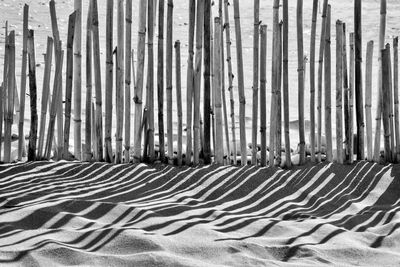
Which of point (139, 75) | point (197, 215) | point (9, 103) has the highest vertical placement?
point (139, 75)

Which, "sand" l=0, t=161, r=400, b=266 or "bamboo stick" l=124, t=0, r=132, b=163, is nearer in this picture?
"sand" l=0, t=161, r=400, b=266

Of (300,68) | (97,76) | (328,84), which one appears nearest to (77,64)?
(97,76)

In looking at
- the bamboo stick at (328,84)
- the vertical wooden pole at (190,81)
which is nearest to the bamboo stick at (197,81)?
the vertical wooden pole at (190,81)

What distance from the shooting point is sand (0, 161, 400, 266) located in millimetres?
1971

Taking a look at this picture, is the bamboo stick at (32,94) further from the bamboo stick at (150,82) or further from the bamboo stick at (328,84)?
the bamboo stick at (328,84)

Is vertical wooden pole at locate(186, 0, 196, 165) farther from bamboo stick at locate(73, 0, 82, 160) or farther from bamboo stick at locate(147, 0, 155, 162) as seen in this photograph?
bamboo stick at locate(73, 0, 82, 160)

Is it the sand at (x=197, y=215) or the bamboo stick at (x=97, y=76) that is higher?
the bamboo stick at (x=97, y=76)

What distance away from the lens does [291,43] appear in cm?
618

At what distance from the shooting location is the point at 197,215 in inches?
93.2

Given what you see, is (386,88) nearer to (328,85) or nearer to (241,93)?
(328,85)

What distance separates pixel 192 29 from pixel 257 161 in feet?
2.03

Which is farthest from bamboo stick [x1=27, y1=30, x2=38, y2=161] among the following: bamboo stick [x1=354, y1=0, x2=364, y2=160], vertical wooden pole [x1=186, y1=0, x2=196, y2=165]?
bamboo stick [x1=354, y1=0, x2=364, y2=160]

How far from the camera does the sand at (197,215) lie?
6.47ft

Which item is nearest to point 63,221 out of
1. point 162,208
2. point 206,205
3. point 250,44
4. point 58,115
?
point 162,208
